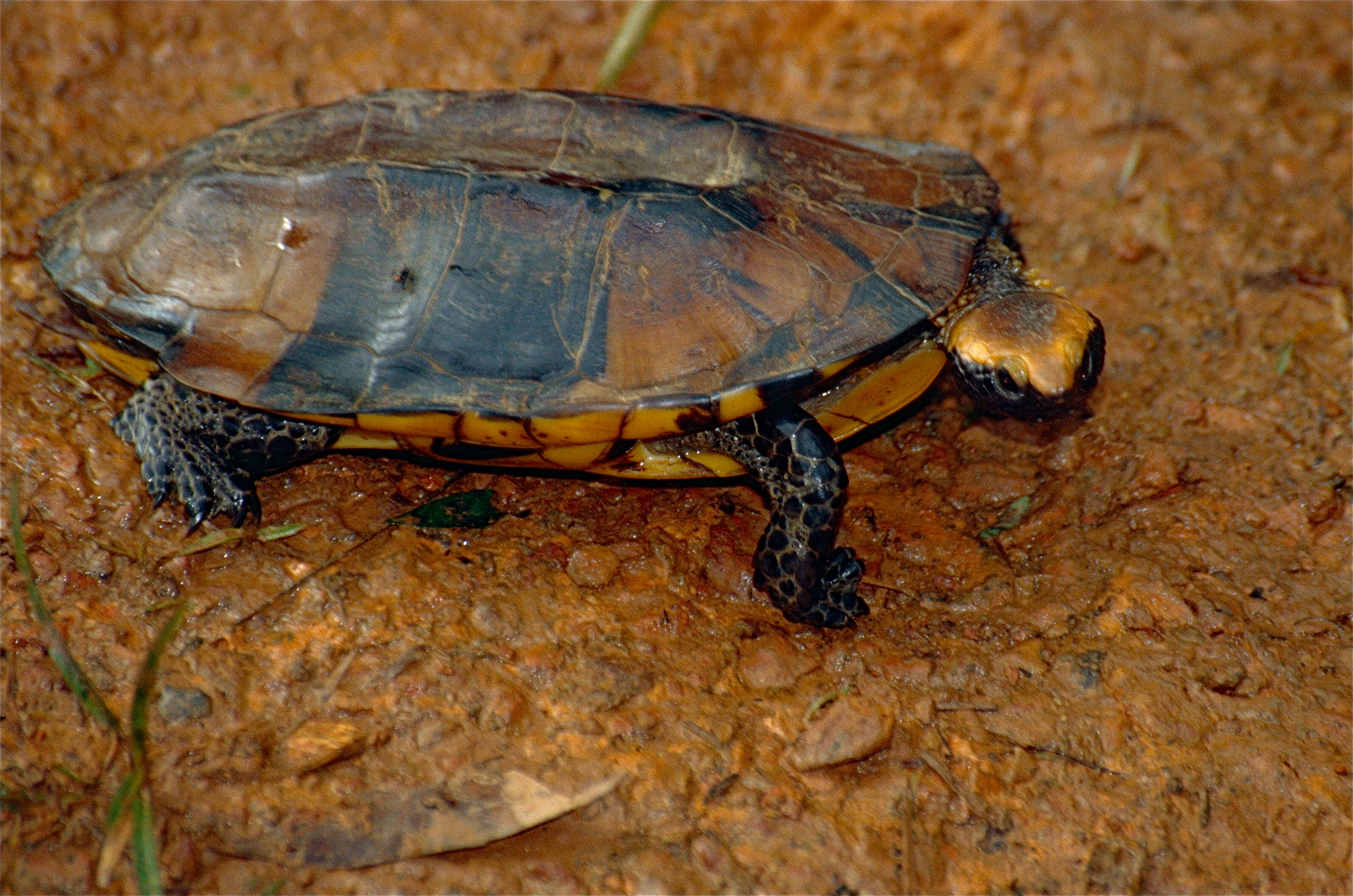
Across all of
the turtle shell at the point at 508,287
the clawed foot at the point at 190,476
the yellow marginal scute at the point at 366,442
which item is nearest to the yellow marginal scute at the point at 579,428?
the turtle shell at the point at 508,287

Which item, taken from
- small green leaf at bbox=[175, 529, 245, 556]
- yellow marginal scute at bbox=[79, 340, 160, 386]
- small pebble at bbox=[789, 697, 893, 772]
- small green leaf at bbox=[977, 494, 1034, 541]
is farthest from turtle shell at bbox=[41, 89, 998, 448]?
small pebble at bbox=[789, 697, 893, 772]

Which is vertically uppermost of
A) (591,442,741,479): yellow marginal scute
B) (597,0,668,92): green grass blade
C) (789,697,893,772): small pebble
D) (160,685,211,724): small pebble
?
(597,0,668,92): green grass blade

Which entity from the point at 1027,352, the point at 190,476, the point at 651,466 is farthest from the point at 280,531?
the point at 1027,352

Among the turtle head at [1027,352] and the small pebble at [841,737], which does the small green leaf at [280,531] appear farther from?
the turtle head at [1027,352]

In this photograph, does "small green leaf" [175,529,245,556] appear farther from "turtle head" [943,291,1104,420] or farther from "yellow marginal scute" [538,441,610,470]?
"turtle head" [943,291,1104,420]

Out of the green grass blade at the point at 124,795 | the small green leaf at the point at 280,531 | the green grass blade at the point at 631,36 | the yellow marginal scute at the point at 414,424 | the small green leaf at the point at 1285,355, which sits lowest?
the small green leaf at the point at 280,531

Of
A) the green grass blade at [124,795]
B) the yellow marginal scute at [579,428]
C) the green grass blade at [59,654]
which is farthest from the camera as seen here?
the yellow marginal scute at [579,428]

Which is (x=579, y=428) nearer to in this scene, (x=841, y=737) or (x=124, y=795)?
(x=841, y=737)
